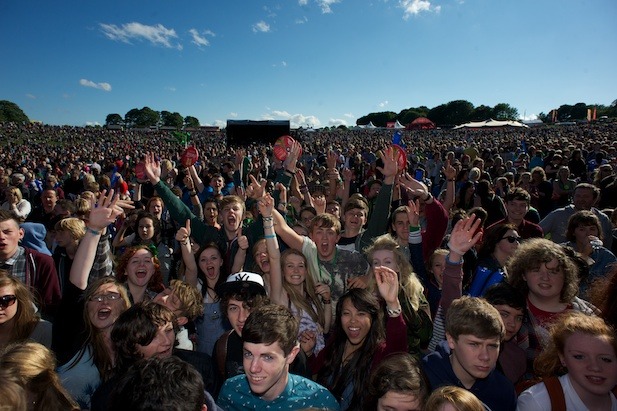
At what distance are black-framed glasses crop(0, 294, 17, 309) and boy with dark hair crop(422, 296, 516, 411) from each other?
273 centimetres

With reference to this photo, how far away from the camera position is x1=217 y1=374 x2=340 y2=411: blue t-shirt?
2049 mm

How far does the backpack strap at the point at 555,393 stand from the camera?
196 centimetres

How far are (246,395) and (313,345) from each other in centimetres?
75

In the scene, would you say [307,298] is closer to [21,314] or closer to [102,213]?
[102,213]

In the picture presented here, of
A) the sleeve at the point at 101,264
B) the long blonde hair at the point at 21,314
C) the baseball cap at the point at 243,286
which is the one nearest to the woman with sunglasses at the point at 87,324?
the long blonde hair at the point at 21,314

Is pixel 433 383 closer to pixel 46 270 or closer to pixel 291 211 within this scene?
pixel 46 270

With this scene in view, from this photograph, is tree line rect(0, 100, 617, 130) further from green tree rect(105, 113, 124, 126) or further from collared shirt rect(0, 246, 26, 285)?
collared shirt rect(0, 246, 26, 285)

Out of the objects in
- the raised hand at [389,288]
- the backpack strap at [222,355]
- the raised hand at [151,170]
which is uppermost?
the raised hand at [151,170]

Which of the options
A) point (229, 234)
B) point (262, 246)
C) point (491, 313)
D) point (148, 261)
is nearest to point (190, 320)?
point (148, 261)

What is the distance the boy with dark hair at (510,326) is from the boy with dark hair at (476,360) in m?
0.41

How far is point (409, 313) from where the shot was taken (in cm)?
296

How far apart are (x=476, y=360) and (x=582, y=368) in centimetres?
55

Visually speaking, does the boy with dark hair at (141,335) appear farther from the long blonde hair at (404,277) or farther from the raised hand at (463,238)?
the raised hand at (463,238)

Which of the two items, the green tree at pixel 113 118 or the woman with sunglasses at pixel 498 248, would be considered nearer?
the woman with sunglasses at pixel 498 248
